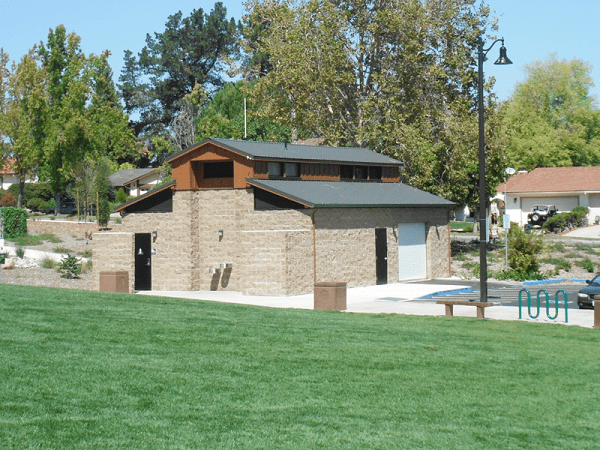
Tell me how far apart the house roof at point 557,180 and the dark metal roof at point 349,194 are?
A: 1374 inches

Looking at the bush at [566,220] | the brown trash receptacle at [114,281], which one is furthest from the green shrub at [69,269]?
the bush at [566,220]

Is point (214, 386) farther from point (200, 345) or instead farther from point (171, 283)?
point (171, 283)

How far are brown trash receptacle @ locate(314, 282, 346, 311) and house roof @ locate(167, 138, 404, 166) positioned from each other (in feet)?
29.7

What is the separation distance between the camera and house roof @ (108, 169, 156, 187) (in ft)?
273

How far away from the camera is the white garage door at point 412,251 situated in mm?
32844

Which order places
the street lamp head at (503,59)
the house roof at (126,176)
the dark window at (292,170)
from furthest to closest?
1. the house roof at (126,176)
2. the dark window at (292,170)
3. the street lamp head at (503,59)

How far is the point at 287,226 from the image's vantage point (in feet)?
94.8

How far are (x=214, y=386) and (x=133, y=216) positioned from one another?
22096 mm

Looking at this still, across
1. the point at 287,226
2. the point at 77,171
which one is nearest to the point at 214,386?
the point at 287,226

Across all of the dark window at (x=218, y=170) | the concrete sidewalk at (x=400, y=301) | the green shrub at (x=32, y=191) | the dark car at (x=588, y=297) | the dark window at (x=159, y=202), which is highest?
the green shrub at (x=32, y=191)

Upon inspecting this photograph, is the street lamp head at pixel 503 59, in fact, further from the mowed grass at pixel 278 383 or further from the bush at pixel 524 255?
the bush at pixel 524 255

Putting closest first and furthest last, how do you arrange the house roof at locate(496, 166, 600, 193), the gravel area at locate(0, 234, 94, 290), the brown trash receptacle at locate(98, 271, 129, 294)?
the brown trash receptacle at locate(98, 271, 129, 294) < the gravel area at locate(0, 234, 94, 290) < the house roof at locate(496, 166, 600, 193)

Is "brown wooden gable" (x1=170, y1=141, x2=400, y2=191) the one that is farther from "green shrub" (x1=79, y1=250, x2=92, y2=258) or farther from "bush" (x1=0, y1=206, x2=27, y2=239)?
"bush" (x1=0, y1=206, x2=27, y2=239)

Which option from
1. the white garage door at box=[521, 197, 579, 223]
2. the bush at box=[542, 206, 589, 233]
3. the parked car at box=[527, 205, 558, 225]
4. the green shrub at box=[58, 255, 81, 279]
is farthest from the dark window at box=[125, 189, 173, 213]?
the white garage door at box=[521, 197, 579, 223]
